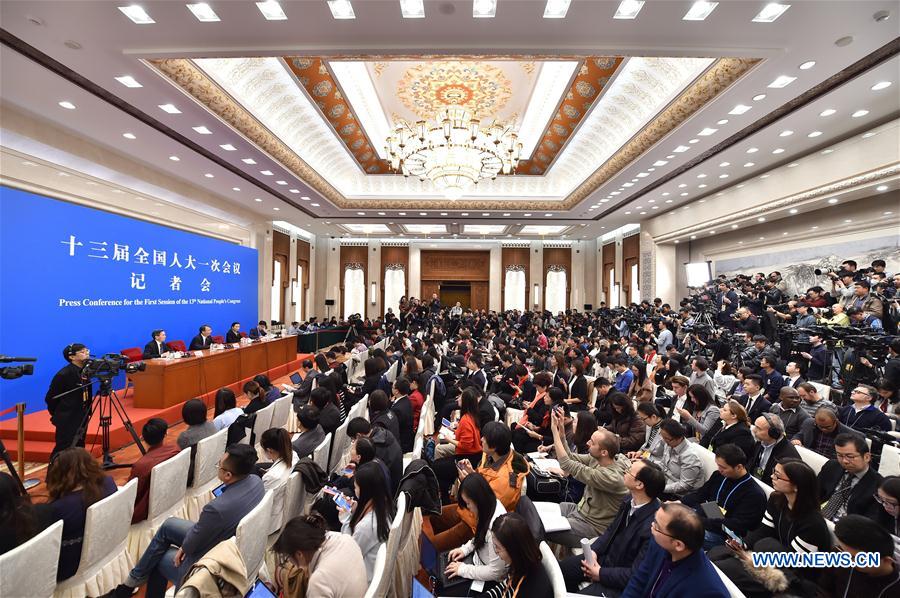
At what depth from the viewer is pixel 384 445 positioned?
297 centimetres

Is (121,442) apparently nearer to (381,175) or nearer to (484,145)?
(484,145)

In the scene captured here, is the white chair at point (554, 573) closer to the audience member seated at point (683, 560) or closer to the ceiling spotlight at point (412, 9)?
the audience member seated at point (683, 560)

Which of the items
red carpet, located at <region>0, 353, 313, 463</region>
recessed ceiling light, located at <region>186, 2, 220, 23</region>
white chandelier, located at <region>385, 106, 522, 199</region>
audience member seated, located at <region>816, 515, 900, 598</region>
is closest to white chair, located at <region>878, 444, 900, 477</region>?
audience member seated, located at <region>816, 515, 900, 598</region>

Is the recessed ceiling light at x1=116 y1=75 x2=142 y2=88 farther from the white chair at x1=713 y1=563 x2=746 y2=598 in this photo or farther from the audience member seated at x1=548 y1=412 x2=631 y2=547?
the white chair at x1=713 y1=563 x2=746 y2=598

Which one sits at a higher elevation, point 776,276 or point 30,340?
point 776,276

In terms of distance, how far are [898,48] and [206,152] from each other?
30.9 ft

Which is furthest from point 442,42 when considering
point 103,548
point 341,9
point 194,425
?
point 103,548

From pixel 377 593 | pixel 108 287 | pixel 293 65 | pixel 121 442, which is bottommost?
pixel 121 442

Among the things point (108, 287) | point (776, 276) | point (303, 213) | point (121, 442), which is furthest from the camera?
point (303, 213)

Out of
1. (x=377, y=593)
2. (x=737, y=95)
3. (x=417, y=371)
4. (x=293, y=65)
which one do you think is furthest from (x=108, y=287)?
(x=737, y=95)

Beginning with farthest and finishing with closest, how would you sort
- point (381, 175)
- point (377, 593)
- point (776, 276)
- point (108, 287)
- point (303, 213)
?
point (303, 213), point (381, 175), point (776, 276), point (108, 287), point (377, 593)

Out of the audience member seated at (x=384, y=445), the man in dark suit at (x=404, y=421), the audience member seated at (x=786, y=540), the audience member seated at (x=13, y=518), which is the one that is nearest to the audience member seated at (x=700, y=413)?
the audience member seated at (x=786, y=540)

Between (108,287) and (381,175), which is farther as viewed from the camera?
(381,175)

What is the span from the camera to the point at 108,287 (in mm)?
7418
